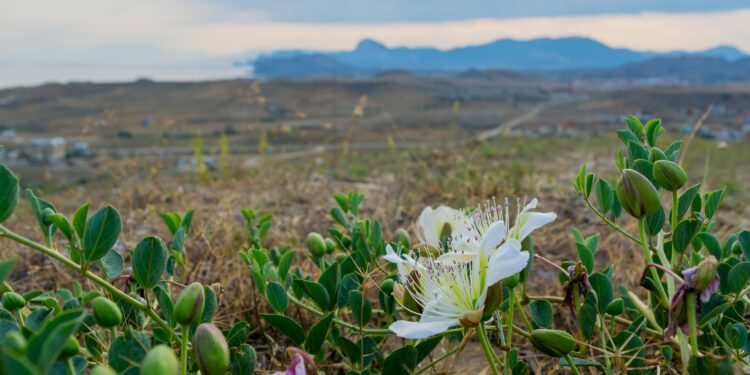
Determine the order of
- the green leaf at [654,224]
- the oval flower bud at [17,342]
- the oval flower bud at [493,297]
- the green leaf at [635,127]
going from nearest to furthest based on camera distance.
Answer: the oval flower bud at [17,342] → the oval flower bud at [493,297] → the green leaf at [654,224] → the green leaf at [635,127]

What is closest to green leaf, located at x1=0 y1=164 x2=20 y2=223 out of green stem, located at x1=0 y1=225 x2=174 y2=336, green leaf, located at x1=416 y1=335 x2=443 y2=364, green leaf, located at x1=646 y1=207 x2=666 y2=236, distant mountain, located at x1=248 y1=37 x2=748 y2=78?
green stem, located at x1=0 y1=225 x2=174 y2=336

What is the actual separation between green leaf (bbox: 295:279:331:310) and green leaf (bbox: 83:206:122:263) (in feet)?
1.13

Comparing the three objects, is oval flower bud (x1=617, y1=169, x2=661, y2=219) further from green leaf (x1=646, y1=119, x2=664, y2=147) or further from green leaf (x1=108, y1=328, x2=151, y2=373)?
green leaf (x1=108, y1=328, x2=151, y2=373)

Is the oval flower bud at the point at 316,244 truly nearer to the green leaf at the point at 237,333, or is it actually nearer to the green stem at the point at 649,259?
the green leaf at the point at 237,333

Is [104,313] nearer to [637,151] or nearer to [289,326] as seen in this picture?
[289,326]

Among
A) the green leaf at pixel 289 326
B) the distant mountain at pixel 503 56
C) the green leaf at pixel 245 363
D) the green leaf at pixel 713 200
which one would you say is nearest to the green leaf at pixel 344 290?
the green leaf at pixel 289 326

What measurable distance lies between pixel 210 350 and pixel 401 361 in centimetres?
37

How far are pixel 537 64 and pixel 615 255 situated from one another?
518 feet

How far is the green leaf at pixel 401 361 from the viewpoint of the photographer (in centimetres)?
110

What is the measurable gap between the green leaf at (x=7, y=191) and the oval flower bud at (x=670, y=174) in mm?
973

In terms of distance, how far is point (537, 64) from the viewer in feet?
503

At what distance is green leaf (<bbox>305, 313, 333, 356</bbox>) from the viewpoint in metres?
1.12

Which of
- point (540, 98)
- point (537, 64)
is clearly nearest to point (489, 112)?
point (540, 98)

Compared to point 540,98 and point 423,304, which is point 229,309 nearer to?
point 423,304
